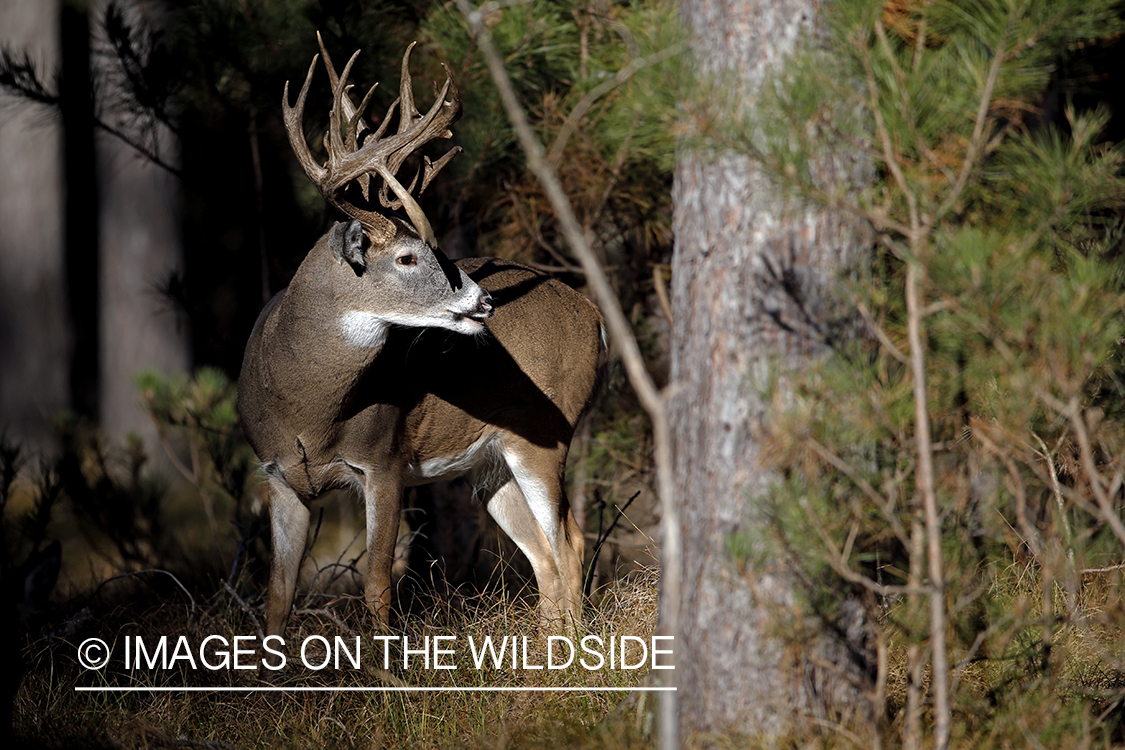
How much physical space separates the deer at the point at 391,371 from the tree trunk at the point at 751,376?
129 cm

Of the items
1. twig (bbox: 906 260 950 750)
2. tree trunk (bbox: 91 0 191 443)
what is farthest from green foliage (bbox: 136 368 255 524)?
tree trunk (bbox: 91 0 191 443)

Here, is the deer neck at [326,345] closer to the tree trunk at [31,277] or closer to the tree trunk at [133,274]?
the tree trunk at [133,274]

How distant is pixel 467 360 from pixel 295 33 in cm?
185

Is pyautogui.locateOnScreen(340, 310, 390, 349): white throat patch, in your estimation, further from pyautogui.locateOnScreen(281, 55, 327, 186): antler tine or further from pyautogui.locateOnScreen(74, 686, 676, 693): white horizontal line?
pyautogui.locateOnScreen(74, 686, 676, 693): white horizontal line

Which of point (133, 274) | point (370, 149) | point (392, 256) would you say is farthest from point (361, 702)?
point (133, 274)

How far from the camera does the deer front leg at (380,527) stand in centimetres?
421

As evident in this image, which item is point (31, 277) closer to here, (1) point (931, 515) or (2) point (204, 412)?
(2) point (204, 412)

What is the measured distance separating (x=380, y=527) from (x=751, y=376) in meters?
2.12

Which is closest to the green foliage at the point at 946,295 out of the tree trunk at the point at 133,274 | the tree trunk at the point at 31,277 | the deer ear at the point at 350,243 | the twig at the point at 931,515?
the twig at the point at 931,515

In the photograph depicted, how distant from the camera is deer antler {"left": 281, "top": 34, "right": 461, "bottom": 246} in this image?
3.97 metres

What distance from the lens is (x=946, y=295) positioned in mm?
2316

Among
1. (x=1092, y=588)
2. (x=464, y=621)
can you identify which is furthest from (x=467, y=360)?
(x=1092, y=588)

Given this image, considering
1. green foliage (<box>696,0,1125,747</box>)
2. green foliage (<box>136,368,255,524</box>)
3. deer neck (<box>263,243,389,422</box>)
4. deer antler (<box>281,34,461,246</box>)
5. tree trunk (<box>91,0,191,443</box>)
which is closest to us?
green foliage (<box>696,0,1125,747</box>)

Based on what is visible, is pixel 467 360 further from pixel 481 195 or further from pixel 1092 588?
pixel 1092 588
